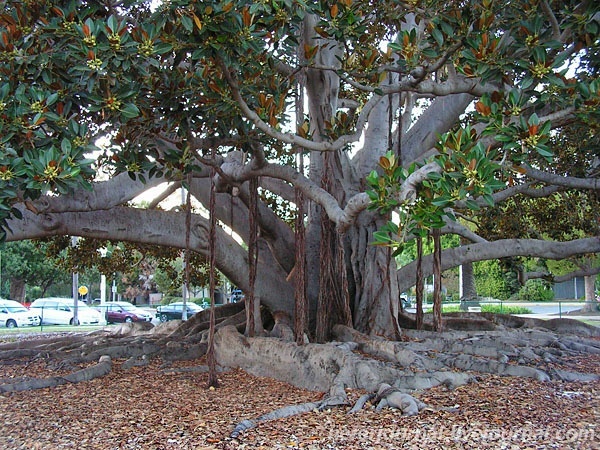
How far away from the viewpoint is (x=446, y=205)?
3.80m

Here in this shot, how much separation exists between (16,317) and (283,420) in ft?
64.2

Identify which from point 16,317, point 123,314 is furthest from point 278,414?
point 123,314

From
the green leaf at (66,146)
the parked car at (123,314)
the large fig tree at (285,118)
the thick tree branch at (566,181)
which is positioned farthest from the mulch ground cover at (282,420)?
the parked car at (123,314)

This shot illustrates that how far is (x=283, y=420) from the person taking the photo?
448 cm

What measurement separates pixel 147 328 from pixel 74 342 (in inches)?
87.6

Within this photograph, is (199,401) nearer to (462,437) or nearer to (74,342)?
(462,437)

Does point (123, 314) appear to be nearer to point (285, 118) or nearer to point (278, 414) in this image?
point (285, 118)

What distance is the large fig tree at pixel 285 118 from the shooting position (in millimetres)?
3971

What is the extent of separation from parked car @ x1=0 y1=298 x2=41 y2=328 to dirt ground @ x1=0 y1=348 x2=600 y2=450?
16.9m

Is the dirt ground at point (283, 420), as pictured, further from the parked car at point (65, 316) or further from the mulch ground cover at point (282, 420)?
the parked car at point (65, 316)

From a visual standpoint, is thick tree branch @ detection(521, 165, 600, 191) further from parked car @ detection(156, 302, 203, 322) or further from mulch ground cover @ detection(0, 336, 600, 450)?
parked car @ detection(156, 302, 203, 322)

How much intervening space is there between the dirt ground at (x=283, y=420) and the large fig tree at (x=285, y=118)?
1318mm

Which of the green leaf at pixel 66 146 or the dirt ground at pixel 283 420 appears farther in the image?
the dirt ground at pixel 283 420

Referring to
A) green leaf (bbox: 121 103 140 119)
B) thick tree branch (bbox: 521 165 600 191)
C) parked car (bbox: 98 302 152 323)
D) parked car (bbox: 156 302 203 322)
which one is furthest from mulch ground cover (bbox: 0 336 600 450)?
parked car (bbox: 98 302 152 323)
